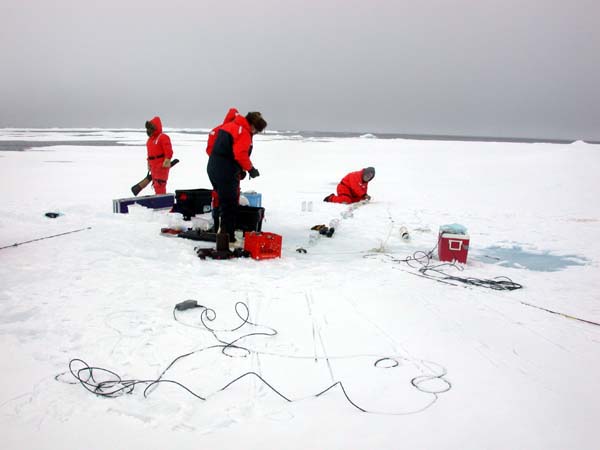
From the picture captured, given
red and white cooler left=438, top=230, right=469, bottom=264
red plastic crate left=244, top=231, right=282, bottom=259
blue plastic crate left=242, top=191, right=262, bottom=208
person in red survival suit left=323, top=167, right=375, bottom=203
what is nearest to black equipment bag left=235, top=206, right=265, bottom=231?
red plastic crate left=244, top=231, right=282, bottom=259

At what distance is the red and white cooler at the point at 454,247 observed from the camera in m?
4.82

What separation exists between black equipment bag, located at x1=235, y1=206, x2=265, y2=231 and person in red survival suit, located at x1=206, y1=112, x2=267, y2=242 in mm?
392

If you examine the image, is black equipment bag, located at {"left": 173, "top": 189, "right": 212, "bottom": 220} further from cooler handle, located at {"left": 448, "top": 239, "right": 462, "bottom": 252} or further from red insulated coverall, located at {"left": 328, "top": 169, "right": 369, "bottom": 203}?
red insulated coverall, located at {"left": 328, "top": 169, "right": 369, "bottom": 203}

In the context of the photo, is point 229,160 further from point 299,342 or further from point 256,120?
point 299,342

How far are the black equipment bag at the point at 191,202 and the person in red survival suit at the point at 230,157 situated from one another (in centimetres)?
118

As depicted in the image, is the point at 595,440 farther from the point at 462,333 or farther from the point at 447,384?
the point at 462,333

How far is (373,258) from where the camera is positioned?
16.4ft

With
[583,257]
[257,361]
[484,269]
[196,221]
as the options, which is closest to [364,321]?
[257,361]

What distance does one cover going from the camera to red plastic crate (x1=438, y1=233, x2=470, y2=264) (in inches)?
190

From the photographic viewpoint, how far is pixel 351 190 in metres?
9.05

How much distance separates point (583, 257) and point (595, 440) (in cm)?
408

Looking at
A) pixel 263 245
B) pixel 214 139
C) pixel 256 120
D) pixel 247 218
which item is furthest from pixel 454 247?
pixel 214 139

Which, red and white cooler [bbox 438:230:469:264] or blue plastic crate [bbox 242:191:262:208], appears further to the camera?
blue plastic crate [bbox 242:191:262:208]

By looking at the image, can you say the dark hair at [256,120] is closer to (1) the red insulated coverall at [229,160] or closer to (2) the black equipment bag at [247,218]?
(1) the red insulated coverall at [229,160]
